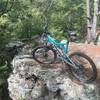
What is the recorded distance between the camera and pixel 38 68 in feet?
→ 23.5

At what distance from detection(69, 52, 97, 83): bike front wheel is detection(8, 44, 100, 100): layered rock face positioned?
16 cm

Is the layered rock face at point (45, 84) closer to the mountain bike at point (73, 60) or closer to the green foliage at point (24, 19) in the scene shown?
the mountain bike at point (73, 60)

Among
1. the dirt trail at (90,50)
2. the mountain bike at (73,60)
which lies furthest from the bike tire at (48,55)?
the dirt trail at (90,50)

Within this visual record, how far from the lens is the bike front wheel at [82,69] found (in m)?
6.65

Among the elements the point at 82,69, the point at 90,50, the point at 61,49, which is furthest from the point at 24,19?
the point at 82,69

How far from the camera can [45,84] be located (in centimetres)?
677

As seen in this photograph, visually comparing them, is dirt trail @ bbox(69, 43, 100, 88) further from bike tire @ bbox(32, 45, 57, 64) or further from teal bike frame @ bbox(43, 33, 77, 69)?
teal bike frame @ bbox(43, 33, 77, 69)

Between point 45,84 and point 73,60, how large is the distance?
931 mm

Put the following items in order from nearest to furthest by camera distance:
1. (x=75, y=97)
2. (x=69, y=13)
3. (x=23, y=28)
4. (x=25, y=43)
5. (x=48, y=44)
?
(x=75, y=97)
(x=48, y=44)
(x=25, y=43)
(x=23, y=28)
(x=69, y=13)

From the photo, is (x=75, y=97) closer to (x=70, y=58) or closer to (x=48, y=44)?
(x=70, y=58)

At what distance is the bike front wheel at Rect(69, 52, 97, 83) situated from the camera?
21.8 feet

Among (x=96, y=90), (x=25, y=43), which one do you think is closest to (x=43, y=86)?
(x=96, y=90)

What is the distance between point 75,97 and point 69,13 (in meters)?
9.37

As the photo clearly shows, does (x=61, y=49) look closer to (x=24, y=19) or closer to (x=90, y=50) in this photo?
(x=90, y=50)
